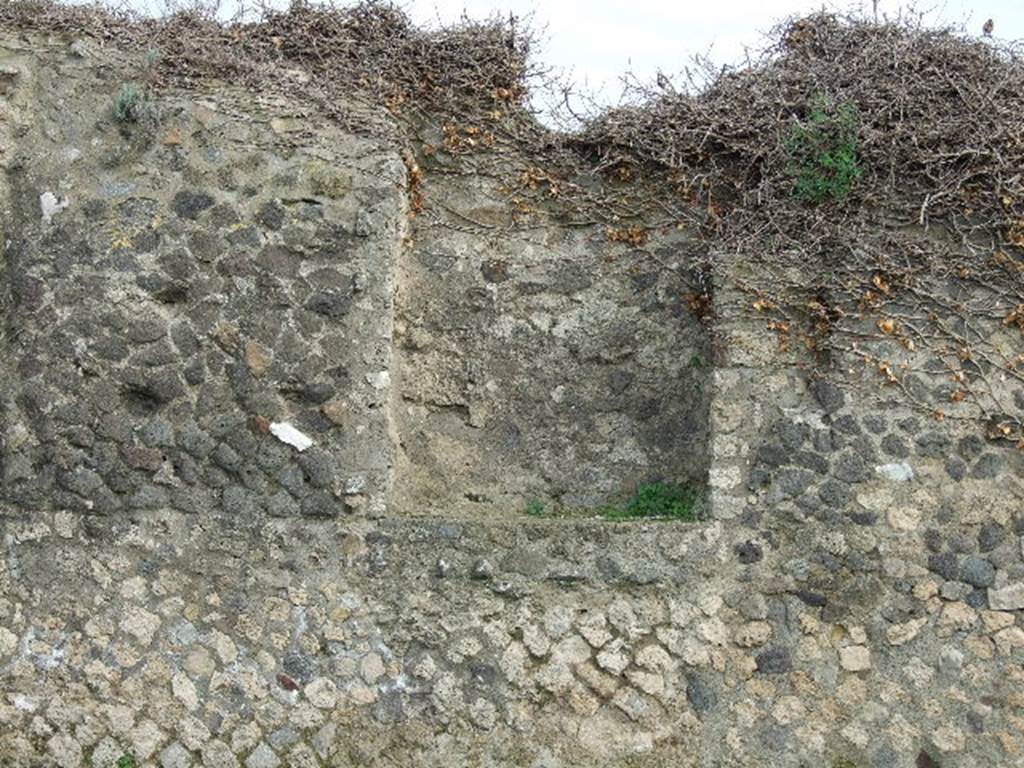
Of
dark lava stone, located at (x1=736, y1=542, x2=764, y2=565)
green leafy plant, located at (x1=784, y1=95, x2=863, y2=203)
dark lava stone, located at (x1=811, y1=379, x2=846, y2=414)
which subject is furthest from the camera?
green leafy plant, located at (x1=784, y1=95, x2=863, y2=203)

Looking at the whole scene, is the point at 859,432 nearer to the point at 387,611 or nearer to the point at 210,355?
the point at 387,611

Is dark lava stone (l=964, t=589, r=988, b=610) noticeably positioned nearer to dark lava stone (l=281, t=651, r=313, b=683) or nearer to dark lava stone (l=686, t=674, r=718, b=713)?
dark lava stone (l=686, t=674, r=718, b=713)

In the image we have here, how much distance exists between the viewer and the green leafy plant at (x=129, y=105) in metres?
6.34

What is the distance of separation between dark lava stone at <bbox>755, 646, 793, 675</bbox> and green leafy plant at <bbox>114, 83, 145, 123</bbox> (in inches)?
143

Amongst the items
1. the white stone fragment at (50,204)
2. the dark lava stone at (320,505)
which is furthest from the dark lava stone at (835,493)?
the white stone fragment at (50,204)

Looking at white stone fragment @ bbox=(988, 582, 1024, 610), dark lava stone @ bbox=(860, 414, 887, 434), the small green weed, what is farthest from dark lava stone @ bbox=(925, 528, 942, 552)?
the small green weed

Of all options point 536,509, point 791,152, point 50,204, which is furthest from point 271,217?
point 791,152

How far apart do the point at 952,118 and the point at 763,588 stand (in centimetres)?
229

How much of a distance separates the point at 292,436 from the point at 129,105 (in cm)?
Answer: 170

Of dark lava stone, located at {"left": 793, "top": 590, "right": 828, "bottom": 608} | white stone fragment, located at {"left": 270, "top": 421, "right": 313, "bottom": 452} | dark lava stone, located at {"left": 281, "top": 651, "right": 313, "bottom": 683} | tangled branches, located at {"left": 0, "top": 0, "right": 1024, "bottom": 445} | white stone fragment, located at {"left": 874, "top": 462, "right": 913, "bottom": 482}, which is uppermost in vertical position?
tangled branches, located at {"left": 0, "top": 0, "right": 1024, "bottom": 445}

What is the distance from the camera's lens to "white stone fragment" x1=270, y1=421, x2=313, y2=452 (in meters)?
6.07

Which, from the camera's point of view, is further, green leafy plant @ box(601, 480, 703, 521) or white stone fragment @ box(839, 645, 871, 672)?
green leafy plant @ box(601, 480, 703, 521)

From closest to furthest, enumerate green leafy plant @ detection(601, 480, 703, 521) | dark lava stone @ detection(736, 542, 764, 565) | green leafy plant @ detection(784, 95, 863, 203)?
1. dark lava stone @ detection(736, 542, 764, 565)
2. green leafy plant @ detection(601, 480, 703, 521)
3. green leafy plant @ detection(784, 95, 863, 203)

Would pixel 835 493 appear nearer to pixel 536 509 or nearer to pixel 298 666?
pixel 536 509
